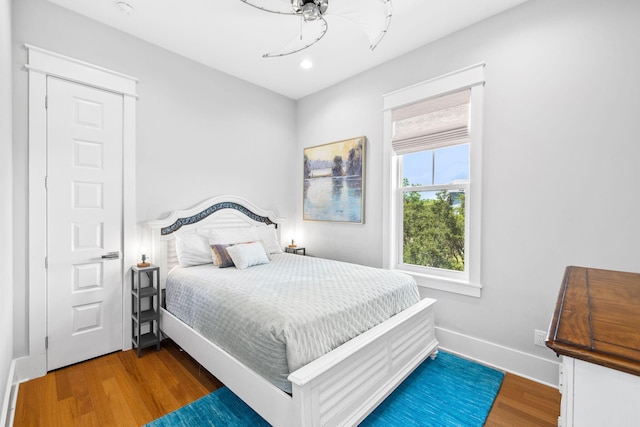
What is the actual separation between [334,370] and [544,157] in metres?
2.14

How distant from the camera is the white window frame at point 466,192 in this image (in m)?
2.51

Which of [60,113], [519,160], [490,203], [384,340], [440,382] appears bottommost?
[440,382]

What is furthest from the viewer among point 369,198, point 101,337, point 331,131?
point 331,131

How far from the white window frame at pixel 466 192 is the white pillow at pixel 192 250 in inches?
73.4

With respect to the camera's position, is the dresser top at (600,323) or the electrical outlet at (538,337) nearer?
the dresser top at (600,323)

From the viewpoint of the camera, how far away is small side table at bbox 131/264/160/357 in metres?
2.54

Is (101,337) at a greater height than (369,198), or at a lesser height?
lesser

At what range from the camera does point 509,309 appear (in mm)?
2367

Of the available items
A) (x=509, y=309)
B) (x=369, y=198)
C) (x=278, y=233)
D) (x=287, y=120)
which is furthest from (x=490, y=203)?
(x=287, y=120)

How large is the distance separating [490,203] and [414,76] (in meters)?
1.45

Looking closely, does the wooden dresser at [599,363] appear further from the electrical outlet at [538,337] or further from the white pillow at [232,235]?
the white pillow at [232,235]

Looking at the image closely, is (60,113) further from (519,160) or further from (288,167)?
(519,160)

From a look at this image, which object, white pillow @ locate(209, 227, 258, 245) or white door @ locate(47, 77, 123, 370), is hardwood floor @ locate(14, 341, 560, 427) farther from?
white pillow @ locate(209, 227, 258, 245)

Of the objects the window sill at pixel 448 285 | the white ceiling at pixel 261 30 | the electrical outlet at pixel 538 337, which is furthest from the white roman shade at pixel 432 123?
the electrical outlet at pixel 538 337
